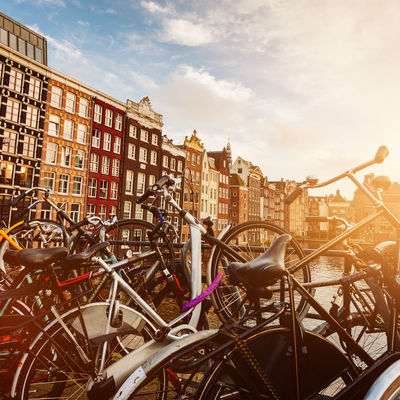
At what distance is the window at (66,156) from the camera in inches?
1006

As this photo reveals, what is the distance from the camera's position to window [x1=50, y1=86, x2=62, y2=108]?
25100mm

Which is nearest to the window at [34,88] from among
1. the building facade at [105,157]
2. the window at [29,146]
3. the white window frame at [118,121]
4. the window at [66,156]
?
the window at [29,146]

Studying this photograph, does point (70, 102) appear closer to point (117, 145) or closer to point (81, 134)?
point (81, 134)

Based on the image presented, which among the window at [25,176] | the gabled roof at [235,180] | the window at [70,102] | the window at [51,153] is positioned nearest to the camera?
the window at [25,176]

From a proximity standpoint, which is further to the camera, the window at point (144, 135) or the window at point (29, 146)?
the window at point (144, 135)

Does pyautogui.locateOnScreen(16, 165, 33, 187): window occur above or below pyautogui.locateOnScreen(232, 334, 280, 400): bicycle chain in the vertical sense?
above

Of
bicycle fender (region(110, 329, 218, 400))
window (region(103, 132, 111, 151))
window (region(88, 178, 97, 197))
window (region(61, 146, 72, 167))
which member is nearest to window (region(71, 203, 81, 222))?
window (region(88, 178, 97, 197))

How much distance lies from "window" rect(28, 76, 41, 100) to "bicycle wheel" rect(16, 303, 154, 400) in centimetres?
2559

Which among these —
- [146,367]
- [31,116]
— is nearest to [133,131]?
[31,116]

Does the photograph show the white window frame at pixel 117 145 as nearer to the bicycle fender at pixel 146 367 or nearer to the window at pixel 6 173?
the window at pixel 6 173

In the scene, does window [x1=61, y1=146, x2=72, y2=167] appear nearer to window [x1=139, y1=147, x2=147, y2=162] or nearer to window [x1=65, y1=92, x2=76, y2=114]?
window [x1=65, y1=92, x2=76, y2=114]

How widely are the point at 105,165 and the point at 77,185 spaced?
11.2 ft

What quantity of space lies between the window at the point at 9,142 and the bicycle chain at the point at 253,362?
24.7 m

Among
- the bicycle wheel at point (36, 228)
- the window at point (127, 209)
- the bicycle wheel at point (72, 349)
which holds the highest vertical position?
the window at point (127, 209)
